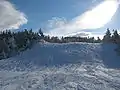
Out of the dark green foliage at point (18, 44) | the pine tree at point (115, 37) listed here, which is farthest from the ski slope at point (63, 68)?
the dark green foliage at point (18, 44)

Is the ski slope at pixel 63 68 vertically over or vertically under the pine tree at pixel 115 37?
under

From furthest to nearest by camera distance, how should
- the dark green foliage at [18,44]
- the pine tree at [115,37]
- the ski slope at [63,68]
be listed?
the dark green foliage at [18,44]
the pine tree at [115,37]
the ski slope at [63,68]

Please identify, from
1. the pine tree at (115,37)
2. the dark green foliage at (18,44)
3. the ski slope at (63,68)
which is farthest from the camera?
the dark green foliage at (18,44)

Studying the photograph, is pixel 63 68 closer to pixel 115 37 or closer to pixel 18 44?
pixel 115 37

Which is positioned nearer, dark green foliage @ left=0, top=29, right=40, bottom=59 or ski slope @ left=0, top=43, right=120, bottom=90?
ski slope @ left=0, top=43, right=120, bottom=90

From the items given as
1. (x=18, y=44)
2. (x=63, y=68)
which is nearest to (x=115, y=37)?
(x=63, y=68)

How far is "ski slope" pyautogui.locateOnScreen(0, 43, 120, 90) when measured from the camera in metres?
30.7

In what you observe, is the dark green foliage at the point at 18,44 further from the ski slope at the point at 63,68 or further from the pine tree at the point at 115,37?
the pine tree at the point at 115,37

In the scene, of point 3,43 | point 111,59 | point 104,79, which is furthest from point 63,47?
point 104,79

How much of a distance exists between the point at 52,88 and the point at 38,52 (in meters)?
33.1

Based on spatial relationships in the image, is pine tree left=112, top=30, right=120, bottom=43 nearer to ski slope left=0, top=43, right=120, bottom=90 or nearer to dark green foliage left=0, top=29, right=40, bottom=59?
ski slope left=0, top=43, right=120, bottom=90

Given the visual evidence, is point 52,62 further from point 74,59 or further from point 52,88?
point 52,88

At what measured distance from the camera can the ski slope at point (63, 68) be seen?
3072cm

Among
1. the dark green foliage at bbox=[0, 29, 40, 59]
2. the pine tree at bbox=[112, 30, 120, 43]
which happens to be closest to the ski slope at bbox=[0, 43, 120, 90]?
the pine tree at bbox=[112, 30, 120, 43]
